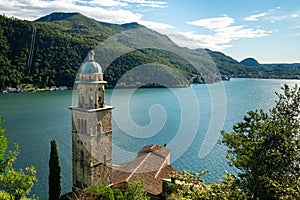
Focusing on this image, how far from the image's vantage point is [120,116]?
47781 mm

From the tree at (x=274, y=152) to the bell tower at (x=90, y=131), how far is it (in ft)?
41.8

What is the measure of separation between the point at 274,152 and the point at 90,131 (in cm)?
1345

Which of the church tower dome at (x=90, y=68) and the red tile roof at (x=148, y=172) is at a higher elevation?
the church tower dome at (x=90, y=68)

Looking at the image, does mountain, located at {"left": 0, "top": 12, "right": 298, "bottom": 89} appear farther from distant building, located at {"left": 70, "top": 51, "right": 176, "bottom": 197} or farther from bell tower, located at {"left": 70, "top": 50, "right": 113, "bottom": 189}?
bell tower, located at {"left": 70, "top": 50, "right": 113, "bottom": 189}

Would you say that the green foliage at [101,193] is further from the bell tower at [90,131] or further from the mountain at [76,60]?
the mountain at [76,60]

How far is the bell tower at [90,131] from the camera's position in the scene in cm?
1734

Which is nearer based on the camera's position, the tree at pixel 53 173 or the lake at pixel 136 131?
the tree at pixel 53 173

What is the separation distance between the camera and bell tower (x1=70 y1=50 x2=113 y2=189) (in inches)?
683

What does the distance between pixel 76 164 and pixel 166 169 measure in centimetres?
701

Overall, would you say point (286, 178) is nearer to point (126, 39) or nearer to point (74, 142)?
point (74, 142)

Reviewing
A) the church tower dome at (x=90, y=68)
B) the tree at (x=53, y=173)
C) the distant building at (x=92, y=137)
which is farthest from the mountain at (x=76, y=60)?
the tree at (x=53, y=173)

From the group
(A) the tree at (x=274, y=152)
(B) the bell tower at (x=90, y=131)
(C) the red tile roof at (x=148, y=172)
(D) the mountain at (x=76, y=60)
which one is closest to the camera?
(A) the tree at (x=274, y=152)

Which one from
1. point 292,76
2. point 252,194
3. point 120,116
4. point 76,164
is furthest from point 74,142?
point 292,76

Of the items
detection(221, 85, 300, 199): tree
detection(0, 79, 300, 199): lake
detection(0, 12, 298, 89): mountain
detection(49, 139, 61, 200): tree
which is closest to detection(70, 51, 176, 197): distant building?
detection(49, 139, 61, 200): tree
